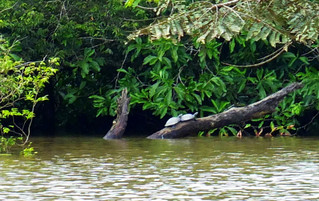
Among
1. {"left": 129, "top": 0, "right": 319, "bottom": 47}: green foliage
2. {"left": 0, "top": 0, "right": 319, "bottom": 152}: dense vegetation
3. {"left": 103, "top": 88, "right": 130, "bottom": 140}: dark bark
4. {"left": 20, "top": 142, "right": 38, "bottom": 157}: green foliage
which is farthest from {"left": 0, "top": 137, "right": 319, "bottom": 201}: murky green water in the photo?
{"left": 0, "top": 0, "right": 319, "bottom": 152}: dense vegetation

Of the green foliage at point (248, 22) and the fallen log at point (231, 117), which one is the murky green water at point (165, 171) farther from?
the green foliage at point (248, 22)

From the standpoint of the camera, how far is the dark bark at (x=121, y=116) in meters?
19.0

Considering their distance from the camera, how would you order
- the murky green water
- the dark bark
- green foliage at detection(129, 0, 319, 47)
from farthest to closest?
the dark bark, green foliage at detection(129, 0, 319, 47), the murky green water

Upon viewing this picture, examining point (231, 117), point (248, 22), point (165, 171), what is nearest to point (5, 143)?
point (165, 171)

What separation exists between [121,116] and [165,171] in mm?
7212

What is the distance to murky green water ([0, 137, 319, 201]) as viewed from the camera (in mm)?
9656

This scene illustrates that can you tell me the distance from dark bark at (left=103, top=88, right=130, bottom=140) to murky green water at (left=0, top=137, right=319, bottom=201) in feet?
5.01

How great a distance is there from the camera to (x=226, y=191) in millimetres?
9789

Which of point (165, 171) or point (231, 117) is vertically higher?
point (231, 117)

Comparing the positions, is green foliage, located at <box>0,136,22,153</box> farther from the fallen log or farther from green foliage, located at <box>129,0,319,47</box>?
green foliage, located at <box>129,0,319,47</box>

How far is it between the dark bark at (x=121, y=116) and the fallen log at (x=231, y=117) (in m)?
0.94

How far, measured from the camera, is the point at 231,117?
1875 centimetres

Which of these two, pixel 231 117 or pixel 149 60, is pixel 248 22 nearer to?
pixel 231 117

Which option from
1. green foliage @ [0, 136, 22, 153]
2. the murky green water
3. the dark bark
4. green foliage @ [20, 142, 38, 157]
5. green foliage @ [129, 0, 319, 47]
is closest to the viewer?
the murky green water
